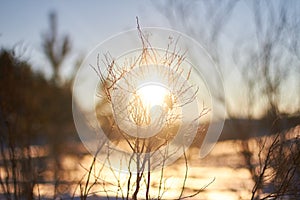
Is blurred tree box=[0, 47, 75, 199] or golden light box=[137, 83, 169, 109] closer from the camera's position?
golden light box=[137, 83, 169, 109]

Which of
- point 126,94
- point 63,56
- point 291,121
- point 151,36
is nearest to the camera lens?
point 126,94

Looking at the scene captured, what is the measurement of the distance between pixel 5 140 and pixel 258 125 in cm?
518

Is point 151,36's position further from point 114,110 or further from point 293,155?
point 293,155

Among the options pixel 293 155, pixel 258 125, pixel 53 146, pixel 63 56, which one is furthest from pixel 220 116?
pixel 63 56

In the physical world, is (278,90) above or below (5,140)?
above

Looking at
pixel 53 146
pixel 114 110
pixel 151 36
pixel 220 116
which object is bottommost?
pixel 114 110

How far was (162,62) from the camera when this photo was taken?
9.80ft

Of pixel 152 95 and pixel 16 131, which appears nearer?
pixel 152 95

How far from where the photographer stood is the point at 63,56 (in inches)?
669

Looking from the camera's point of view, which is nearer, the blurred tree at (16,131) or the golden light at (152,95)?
the golden light at (152,95)

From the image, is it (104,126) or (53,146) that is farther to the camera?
(53,146)

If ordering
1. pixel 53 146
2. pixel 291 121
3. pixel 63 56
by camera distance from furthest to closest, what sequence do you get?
1. pixel 63 56
2. pixel 53 146
3. pixel 291 121

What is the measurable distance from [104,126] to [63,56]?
13936mm

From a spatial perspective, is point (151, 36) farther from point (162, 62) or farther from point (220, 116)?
point (220, 116)
